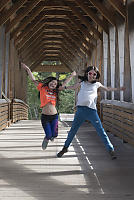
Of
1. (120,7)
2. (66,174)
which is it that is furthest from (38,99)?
(66,174)

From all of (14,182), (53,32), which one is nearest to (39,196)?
(14,182)

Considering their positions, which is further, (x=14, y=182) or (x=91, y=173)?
(x=91, y=173)

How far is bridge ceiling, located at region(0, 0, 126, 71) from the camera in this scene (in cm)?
991

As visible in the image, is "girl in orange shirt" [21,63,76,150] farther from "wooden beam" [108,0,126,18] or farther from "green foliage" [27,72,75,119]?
"green foliage" [27,72,75,119]

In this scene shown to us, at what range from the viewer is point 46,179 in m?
3.93

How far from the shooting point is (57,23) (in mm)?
16516

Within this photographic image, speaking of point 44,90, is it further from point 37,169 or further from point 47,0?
point 47,0

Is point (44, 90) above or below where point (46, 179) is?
above

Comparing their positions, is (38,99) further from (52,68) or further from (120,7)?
(120,7)

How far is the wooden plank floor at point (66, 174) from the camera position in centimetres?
335

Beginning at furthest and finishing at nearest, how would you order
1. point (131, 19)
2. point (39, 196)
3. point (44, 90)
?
point (131, 19)
point (44, 90)
point (39, 196)

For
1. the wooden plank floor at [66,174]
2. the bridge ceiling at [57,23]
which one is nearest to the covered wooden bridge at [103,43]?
the bridge ceiling at [57,23]

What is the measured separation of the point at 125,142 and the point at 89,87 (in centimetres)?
250

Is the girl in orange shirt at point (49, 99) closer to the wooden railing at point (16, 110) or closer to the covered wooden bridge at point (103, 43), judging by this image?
the covered wooden bridge at point (103, 43)
